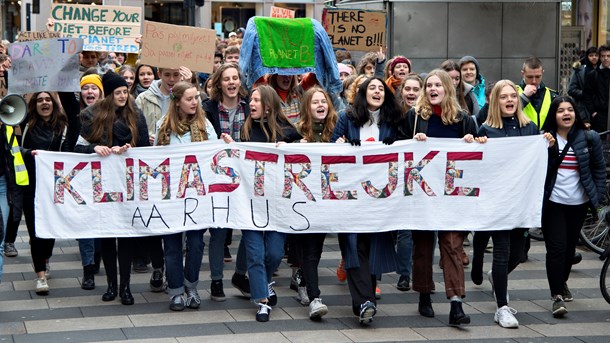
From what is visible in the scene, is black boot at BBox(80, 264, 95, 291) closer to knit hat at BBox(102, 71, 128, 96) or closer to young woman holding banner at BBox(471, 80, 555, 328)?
knit hat at BBox(102, 71, 128, 96)

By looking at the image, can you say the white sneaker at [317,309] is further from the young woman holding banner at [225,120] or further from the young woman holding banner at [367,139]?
the young woman holding banner at [225,120]

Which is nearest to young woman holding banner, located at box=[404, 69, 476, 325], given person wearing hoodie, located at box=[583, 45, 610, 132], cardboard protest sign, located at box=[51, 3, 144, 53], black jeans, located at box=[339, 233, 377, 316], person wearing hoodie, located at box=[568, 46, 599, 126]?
black jeans, located at box=[339, 233, 377, 316]

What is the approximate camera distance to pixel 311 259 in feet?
28.0

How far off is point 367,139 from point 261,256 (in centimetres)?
124

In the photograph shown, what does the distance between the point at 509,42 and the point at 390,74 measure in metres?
5.86

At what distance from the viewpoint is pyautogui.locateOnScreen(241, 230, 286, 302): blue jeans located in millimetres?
8422

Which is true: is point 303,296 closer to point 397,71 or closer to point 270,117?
point 270,117

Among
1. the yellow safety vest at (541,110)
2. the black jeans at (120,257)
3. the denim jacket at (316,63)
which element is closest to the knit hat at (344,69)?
the denim jacket at (316,63)

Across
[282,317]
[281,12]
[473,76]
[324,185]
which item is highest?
[281,12]

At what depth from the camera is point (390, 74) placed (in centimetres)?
1181

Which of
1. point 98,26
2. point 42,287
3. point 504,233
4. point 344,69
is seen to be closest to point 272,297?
point 504,233

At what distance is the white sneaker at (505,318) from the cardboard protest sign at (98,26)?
8.39m

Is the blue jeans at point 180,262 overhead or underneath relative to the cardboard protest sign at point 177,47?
underneath

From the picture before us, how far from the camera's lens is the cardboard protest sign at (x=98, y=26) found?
15273 millimetres
